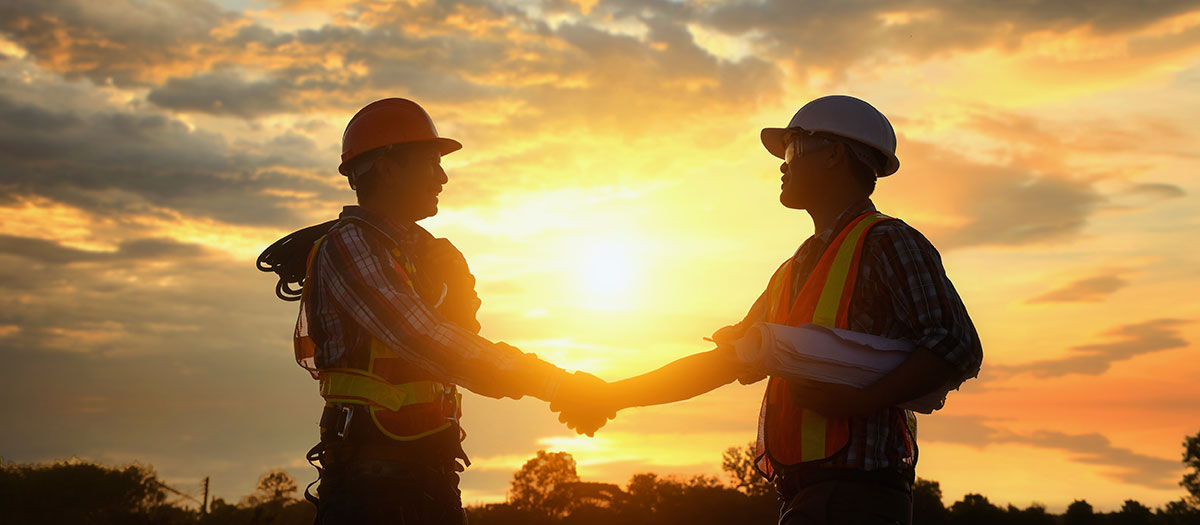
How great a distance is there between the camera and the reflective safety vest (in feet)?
21.8

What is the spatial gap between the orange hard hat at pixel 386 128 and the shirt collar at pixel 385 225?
0.60 metres

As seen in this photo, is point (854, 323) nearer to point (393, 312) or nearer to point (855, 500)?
point (855, 500)

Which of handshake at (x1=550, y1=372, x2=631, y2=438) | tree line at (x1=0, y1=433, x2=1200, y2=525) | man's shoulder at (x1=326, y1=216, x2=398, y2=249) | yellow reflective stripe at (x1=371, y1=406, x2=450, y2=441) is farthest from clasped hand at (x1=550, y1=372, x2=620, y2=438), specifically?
tree line at (x1=0, y1=433, x2=1200, y2=525)

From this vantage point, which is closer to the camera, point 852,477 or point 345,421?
point 852,477

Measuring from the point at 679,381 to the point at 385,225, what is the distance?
305 cm

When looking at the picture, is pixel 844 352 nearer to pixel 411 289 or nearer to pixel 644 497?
pixel 411 289

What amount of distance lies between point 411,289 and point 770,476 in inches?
123

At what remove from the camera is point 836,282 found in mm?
6832

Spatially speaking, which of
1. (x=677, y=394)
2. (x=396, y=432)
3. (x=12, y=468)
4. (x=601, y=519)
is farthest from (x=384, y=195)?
(x=12, y=468)

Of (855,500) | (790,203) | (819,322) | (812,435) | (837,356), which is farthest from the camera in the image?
(790,203)

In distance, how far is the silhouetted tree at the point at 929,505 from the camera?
2052 inches

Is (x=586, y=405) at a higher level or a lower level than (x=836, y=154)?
lower

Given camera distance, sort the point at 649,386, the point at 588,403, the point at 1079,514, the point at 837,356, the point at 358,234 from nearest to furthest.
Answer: the point at 837,356 → the point at 358,234 → the point at 649,386 → the point at 588,403 → the point at 1079,514

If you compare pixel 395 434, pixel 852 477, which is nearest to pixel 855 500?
pixel 852 477
